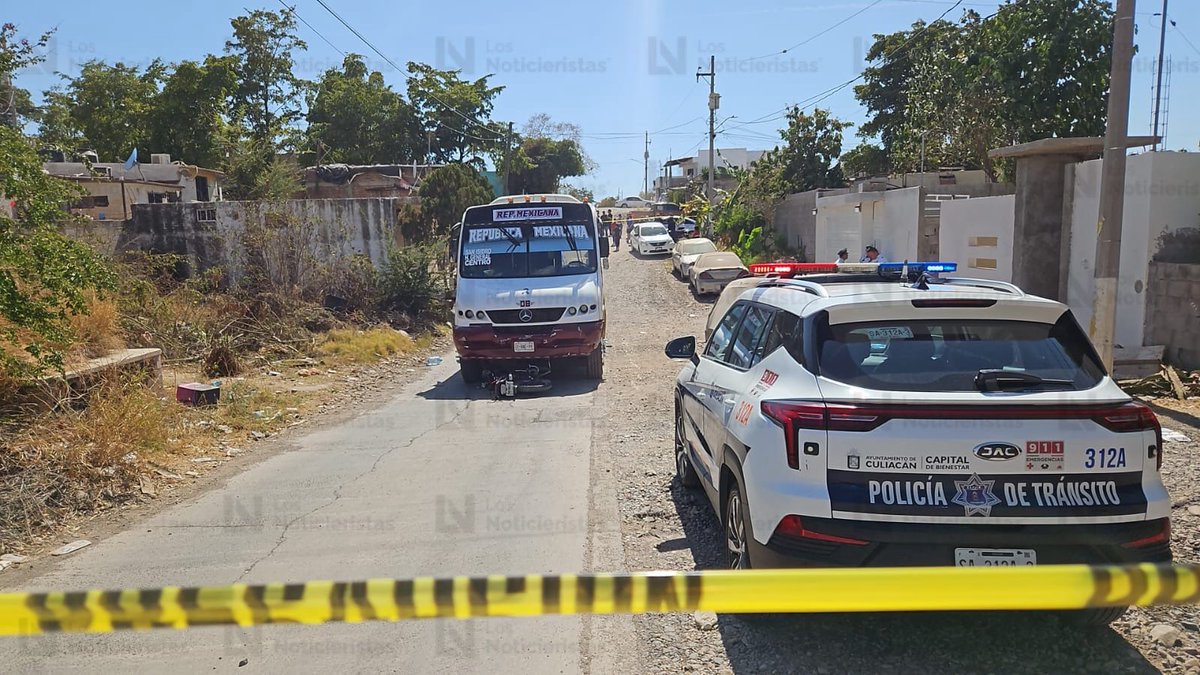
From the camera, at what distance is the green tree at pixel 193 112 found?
3484cm

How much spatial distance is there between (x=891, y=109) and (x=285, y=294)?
27.9 m

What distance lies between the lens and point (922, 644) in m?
4.07

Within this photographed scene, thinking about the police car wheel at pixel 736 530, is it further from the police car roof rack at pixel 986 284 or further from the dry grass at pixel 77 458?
the dry grass at pixel 77 458

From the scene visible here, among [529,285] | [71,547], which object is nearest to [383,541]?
[71,547]

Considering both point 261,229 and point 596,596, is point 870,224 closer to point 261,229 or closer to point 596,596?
point 261,229

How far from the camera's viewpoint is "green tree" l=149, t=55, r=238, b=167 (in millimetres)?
34844

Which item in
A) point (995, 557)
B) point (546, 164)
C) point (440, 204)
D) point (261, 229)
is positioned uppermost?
point (546, 164)

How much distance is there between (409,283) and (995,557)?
16.1m

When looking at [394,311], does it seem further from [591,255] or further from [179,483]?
[179,483]

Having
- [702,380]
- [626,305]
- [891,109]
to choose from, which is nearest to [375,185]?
[626,305]

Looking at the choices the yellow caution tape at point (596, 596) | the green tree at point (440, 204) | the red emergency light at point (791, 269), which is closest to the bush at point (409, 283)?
the green tree at point (440, 204)

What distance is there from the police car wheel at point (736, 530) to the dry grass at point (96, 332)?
294 inches

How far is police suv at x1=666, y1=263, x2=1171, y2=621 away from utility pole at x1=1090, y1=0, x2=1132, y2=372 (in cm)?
563

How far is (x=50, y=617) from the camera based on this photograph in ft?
8.05
